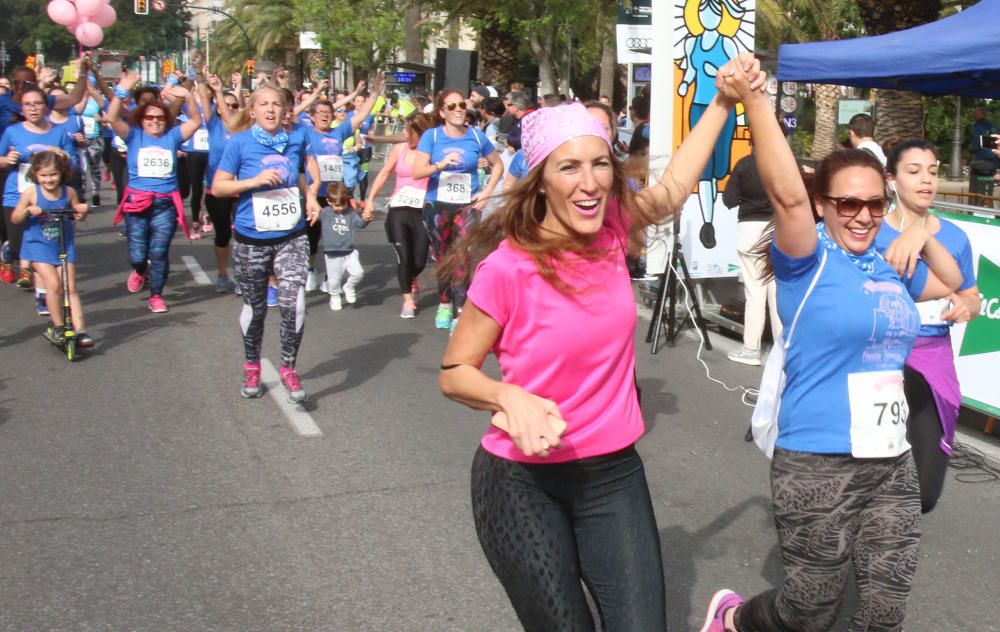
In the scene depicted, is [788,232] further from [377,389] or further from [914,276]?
[377,389]

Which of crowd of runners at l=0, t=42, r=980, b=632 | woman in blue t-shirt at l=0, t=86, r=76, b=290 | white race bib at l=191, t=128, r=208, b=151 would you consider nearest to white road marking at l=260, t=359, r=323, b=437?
woman in blue t-shirt at l=0, t=86, r=76, b=290

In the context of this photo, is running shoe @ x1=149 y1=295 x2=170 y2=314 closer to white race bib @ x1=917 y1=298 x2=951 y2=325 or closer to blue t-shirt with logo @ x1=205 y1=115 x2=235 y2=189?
blue t-shirt with logo @ x1=205 y1=115 x2=235 y2=189

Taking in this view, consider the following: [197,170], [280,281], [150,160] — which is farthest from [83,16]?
[280,281]

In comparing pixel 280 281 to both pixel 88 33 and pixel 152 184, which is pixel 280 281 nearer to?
pixel 152 184

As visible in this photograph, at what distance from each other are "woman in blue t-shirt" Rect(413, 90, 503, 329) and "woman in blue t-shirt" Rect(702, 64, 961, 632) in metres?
6.05

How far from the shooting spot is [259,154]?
7.70 m

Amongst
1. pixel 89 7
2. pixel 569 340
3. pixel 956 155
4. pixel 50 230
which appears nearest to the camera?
pixel 569 340

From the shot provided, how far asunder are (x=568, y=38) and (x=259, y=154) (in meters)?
32.8

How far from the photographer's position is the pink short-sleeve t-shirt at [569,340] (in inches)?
111

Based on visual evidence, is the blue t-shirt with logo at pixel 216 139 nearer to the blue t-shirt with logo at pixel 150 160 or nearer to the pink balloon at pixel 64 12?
the blue t-shirt with logo at pixel 150 160

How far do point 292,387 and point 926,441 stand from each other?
4.25 meters

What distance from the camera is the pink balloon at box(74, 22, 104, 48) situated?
48.2ft

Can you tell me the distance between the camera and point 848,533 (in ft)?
11.1

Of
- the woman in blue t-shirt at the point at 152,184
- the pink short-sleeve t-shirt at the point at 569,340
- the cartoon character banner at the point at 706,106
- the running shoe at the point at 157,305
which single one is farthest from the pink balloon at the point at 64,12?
the pink short-sleeve t-shirt at the point at 569,340
